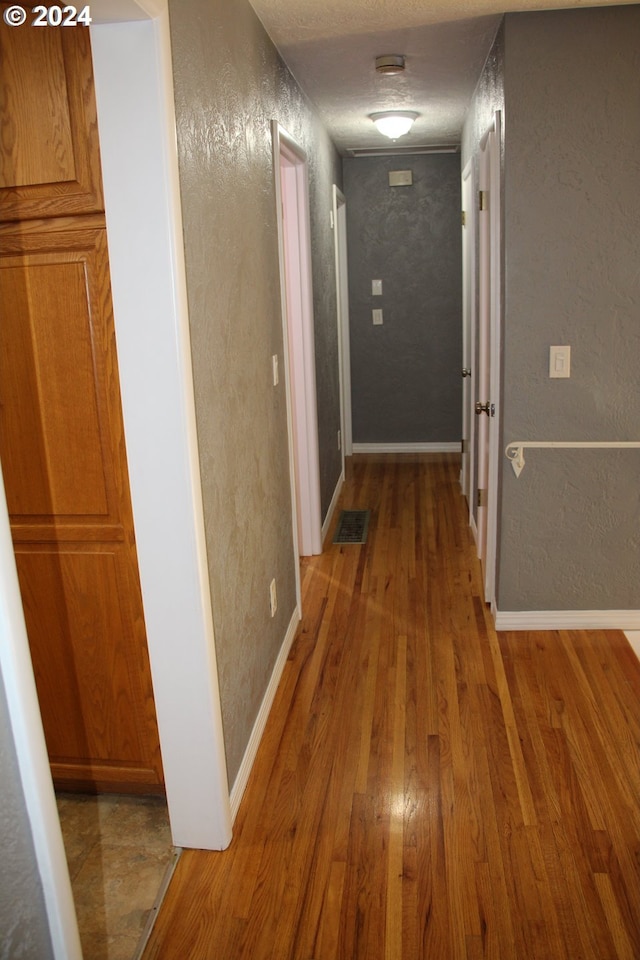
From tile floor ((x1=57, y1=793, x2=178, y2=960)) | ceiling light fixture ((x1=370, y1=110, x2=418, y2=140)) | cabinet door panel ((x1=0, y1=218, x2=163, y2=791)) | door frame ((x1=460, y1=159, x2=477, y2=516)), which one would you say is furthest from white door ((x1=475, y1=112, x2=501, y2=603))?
tile floor ((x1=57, y1=793, x2=178, y2=960))

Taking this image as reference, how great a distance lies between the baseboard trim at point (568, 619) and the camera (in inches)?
134

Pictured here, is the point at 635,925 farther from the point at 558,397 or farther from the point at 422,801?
the point at 558,397

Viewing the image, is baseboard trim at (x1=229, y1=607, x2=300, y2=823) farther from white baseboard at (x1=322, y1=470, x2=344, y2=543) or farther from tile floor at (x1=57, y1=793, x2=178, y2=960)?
white baseboard at (x1=322, y1=470, x2=344, y2=543)

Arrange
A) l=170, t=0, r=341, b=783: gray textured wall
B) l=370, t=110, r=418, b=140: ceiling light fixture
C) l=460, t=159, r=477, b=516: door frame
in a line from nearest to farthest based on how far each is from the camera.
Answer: l=170, t=0, r=341, b=783: gray textured wall, l=460, t=159, r=477, b=516: door frame, l=370, t=110, r=418, b=140: ceiling light fixture

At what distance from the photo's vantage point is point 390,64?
11.4ft

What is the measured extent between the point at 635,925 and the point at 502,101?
8.98 ft

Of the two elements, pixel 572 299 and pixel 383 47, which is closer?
pixel 572 299

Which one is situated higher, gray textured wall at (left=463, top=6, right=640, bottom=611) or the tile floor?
gray textured wall at (left=463, top=6, right=640, bottom=611)

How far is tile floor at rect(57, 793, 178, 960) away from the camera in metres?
1.94

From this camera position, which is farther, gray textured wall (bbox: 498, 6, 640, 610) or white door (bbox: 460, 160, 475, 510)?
white door (bbox: 460, 160, 475, 510)

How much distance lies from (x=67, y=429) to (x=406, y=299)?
472cm

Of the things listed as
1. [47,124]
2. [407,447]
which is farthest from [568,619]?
[407,447]

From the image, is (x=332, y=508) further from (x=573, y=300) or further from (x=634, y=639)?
(x=573, y=300)

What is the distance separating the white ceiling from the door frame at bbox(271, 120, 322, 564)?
15.7 inches
